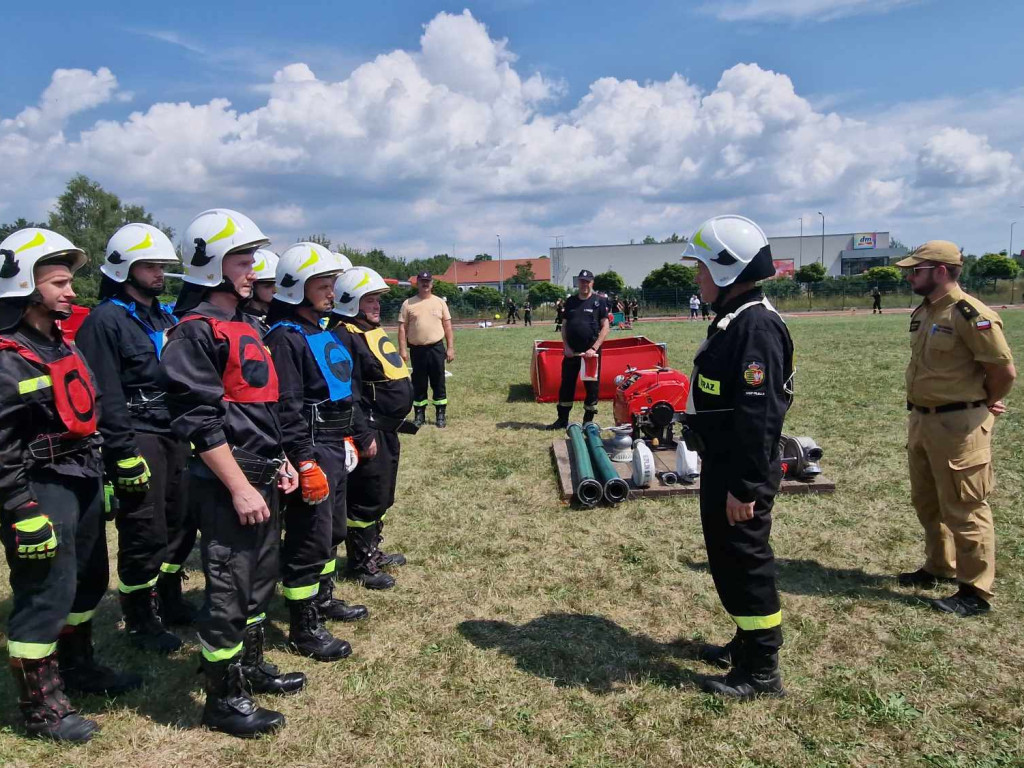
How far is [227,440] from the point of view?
3189mm

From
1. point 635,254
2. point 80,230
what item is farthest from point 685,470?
point 635,254

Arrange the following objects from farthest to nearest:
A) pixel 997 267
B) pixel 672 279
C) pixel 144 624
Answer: pixel 672 279 → pixel 997 267 → pixel 144 624

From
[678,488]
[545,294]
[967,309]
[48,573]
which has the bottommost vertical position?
[678,488]

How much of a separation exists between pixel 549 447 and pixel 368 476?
14.6 feet

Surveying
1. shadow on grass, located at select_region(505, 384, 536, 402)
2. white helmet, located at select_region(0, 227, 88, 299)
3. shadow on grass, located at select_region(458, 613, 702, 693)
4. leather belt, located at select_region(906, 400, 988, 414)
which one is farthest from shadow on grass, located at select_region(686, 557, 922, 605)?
shadow on grass, located at select_region(505, 384, 536, 402)

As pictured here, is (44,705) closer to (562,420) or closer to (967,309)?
(967,309)

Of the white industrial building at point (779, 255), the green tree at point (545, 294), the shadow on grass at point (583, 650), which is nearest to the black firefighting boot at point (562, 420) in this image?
the shadow on grass at point (583, 650)

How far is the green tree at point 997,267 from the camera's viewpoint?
164 ft

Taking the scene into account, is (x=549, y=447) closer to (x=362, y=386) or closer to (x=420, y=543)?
(x=420, y=543)

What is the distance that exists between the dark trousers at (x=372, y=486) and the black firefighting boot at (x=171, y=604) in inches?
48.6

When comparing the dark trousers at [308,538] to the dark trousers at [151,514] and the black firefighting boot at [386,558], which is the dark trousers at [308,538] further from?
the black firefighting boot at [386,558]

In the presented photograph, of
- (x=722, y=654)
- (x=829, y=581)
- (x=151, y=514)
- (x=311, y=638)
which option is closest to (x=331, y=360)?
(x=151, y=514)

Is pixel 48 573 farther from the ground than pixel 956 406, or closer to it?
closer to it

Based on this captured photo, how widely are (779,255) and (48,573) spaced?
90.3 metres
